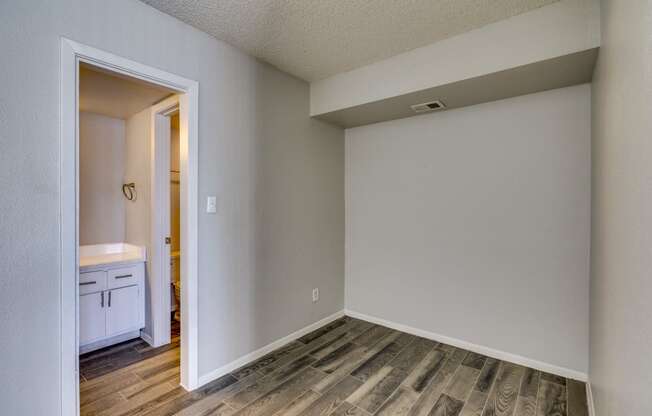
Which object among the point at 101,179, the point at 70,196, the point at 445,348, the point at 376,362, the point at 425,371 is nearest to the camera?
the point at 70,196

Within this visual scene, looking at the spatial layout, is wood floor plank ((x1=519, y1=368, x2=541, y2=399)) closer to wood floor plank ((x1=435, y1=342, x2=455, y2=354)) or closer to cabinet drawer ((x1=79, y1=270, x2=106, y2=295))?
wood floor plank ((x1=435, y1=342, x2=455, y2=354))

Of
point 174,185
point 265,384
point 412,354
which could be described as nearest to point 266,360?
point 265,384

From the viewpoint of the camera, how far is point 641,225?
89cm

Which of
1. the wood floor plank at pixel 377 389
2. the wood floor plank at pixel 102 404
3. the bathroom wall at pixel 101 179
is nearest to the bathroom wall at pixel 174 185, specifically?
the bathroom wall at pixel 101 179

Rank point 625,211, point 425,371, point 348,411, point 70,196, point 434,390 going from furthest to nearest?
point 425,371
point 434,390
point 348,411
point 70,196
point 625,211

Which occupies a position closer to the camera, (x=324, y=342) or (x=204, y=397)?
(x=204, y=397)

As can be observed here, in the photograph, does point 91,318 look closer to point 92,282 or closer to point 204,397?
point 92,282

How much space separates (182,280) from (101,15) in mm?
1604

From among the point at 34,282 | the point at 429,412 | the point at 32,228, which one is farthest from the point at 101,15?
the point at 429,412

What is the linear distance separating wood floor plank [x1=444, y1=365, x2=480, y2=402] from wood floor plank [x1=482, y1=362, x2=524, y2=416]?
13cm

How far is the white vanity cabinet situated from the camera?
263 centimetres

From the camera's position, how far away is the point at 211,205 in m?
2.19

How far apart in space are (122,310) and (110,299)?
0.49 ft

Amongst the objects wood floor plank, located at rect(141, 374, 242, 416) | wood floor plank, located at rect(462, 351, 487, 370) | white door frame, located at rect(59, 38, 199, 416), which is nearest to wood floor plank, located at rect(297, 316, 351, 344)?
wood floor plank, located at rect(141, 374, 242, 416)
